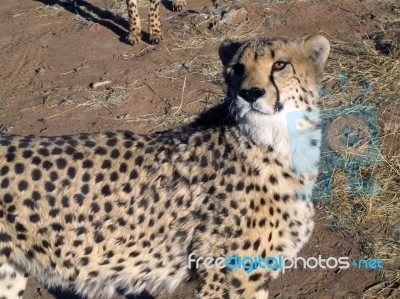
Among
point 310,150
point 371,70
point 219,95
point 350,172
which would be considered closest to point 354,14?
point 371,70

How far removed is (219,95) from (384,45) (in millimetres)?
1592

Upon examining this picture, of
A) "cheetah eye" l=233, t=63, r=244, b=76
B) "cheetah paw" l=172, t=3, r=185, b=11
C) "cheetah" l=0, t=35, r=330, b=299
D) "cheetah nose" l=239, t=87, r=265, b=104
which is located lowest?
"cheetah paw" l=172, t=3, r=185, b=11

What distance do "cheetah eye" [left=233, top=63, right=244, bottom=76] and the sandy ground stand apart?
57.4 inches

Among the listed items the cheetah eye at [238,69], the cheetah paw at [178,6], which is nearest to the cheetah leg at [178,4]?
the cheetah paw at [178,6]

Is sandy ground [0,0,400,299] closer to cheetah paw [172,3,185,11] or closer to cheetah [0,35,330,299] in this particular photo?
cheetah paw [172,3,185,11]

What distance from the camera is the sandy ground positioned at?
17.0 ft

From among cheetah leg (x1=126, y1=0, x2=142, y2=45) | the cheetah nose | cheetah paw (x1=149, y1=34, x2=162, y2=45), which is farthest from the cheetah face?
cheetah leg (x1=126, y1=0, x2=142, y2=45)

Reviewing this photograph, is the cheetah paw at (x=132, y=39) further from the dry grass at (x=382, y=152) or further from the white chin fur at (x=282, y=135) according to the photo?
the white chin fur at (x=282, y=135)

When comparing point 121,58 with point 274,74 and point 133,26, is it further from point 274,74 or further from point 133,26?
point 274,74

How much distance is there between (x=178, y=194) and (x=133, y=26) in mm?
4100

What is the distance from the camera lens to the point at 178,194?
2682 mm

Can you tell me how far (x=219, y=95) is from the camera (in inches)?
204

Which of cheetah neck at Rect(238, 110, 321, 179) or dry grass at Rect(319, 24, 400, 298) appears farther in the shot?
dry grass at Rect(319, 24, 400, 298)

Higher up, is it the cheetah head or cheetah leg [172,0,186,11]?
the cheetah head
